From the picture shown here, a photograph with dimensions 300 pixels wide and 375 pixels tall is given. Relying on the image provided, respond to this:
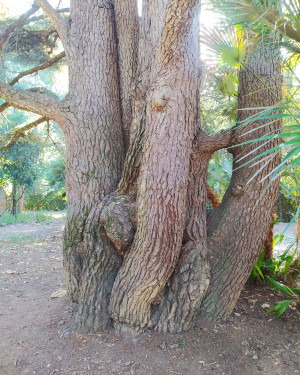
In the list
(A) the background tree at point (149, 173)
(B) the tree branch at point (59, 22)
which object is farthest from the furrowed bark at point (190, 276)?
(B) the tree branch at point (59, 22)

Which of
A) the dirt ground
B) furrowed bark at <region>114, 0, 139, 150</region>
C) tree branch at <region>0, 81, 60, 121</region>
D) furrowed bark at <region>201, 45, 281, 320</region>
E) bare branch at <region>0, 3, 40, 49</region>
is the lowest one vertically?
the dirt ground

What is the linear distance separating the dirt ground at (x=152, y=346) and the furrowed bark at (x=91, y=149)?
235 mm

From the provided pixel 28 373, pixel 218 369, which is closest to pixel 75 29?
pixel 28 373

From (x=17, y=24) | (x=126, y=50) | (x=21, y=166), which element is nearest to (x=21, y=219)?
(x=21, y=166)

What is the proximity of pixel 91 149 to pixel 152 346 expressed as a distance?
6.05 ft

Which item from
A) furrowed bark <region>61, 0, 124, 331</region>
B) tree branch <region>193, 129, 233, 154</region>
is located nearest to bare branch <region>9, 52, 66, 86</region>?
furrowed bark <region>61, 0, 124, 331</region>

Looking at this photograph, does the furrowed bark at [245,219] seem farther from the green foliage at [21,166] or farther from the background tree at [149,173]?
the green foliage at [21,166]

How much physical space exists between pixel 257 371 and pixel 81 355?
1349 millimetres

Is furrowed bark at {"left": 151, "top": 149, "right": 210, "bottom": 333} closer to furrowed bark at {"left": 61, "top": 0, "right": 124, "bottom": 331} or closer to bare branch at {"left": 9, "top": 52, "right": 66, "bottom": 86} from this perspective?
furrowed bark at {"left": 61, "top": 0, "right": 124, "bottom": 331}

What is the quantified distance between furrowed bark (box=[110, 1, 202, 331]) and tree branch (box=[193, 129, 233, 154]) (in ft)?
0.46

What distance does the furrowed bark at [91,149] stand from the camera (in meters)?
2.68

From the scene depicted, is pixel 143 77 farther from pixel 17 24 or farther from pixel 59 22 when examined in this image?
pixel 17 24

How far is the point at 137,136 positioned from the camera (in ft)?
8.43

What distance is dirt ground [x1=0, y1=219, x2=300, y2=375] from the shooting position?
2.22m
